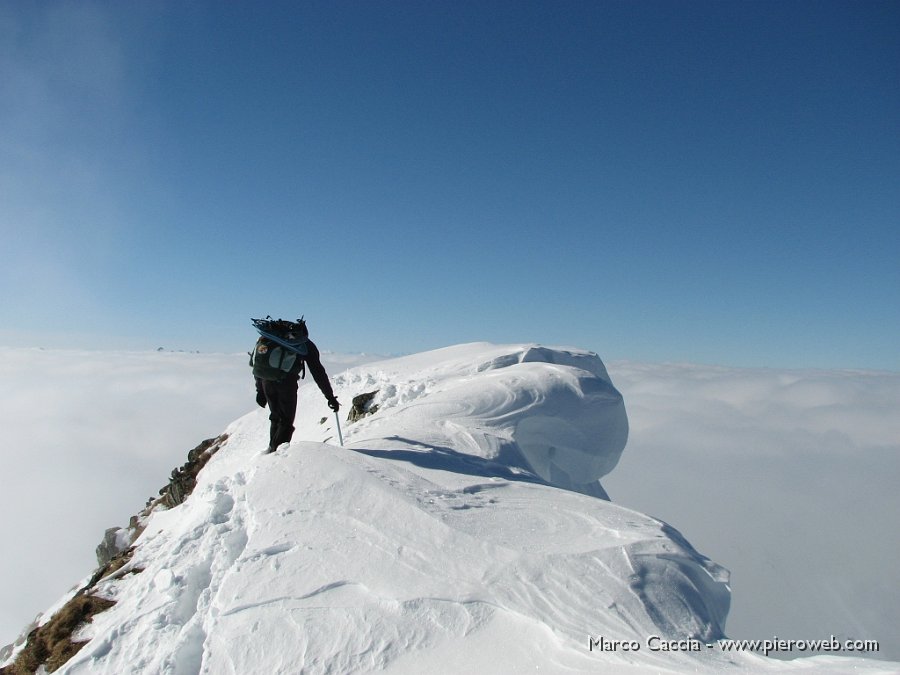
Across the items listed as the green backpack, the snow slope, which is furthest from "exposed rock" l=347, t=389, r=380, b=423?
the snow slope

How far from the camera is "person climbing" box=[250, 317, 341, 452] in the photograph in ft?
28.0

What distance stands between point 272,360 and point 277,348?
8.9 inches

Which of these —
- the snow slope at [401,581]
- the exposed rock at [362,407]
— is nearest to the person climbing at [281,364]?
the snow slope at [401,581]

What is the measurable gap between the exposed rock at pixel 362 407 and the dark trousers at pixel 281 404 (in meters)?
8.16

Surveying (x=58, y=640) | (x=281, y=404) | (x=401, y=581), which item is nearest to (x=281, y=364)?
(x=281, y=404)

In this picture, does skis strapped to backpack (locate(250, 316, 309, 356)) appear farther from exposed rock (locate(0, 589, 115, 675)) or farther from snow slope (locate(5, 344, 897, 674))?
exposed rock (locate(0, 589, 115, 675))

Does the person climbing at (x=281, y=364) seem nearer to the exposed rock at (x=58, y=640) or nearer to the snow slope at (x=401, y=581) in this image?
the snow slope at (x=401, y=581)

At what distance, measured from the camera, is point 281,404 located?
28.8 feet

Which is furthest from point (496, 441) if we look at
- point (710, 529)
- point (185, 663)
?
point (710, 529)

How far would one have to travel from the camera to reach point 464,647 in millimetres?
3783

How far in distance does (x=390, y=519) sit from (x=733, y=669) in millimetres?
3401

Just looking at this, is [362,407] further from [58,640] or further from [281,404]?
[58,640]

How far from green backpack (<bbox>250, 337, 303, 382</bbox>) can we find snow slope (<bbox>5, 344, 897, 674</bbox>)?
1575mm

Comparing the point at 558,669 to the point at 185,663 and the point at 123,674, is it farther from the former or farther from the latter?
the point at 123,674
